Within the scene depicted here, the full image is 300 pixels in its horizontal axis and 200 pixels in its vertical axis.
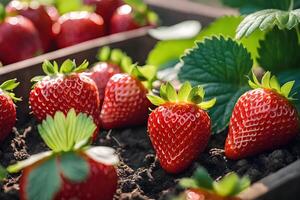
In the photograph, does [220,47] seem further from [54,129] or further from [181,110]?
[54,129]

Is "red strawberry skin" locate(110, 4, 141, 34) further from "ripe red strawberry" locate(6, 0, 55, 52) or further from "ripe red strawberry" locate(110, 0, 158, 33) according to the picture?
"ripe red strawberry" locate(6, 0, 55, 52)

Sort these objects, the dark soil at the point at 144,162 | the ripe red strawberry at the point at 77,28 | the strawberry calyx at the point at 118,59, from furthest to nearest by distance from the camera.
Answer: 1. the ripe red strawberry at the point at 77,28
2. the strawberry calyx at the point at 118,59
3. the dark soil at the point at 144,162

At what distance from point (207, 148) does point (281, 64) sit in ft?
0.95

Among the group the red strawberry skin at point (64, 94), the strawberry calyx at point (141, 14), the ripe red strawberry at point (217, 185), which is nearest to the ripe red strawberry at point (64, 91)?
the red strawberry skin at point (64, 94)

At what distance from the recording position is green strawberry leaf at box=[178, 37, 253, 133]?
1.41 metres

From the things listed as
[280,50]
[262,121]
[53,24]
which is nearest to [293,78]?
[280,50]

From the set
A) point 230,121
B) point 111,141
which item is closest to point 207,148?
point 230,121

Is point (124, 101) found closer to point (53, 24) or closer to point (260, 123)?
point (260, 123)

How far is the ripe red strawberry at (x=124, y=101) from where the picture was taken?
56.9 inches

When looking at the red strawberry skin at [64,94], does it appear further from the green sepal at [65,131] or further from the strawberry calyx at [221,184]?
the strawberry calyx at [221,184]

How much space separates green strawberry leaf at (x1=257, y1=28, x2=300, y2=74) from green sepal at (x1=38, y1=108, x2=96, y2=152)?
544 millimetres

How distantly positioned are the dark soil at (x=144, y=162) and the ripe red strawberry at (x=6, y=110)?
0.03m

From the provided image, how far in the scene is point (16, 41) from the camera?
179 cm

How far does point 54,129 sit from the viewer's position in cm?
110
